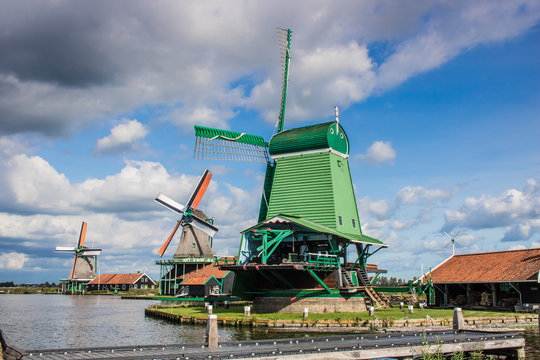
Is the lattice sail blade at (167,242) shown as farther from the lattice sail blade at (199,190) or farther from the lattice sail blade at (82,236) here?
the lattice sail blade at (82,236)

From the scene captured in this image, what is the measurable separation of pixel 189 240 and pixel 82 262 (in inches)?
1859

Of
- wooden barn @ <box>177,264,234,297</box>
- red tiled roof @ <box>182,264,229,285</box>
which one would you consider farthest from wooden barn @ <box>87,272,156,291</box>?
red tiled roof @ <box>182,264,229,285</box>

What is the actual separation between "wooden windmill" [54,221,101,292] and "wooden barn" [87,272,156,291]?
159 centimetres

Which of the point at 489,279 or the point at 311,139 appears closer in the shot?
the point at 489,279

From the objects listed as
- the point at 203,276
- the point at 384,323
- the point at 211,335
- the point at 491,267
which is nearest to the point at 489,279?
the point at 491,267

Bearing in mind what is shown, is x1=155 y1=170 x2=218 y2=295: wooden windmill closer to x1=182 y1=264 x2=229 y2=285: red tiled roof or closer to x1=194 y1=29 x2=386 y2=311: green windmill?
x1=182 y1=264 x2=229 y2=285: red tiled roof

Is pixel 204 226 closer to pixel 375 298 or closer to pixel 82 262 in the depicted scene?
pixel 375 298

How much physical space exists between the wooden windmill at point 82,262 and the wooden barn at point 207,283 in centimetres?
4931

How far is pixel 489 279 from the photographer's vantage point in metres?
31.5

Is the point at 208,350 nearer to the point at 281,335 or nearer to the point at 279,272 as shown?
the point at 281,335

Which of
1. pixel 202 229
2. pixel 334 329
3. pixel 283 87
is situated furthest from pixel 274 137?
pixel 202 229

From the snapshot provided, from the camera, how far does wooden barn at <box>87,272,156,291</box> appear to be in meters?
98.7

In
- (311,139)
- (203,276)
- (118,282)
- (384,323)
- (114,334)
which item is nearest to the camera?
(384,323)

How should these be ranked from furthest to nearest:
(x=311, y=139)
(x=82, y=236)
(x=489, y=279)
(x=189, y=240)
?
(x=82, y=236) < (x=189, y=240) < (x=311, y=139) < (x=489, y=279)
